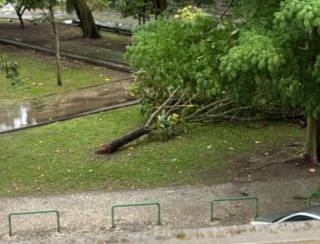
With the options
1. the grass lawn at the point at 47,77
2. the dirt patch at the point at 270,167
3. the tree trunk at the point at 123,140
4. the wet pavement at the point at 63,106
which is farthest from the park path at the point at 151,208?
the grass lawn at the point at 47,77

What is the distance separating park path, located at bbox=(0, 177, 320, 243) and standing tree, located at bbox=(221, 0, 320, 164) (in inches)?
72.4

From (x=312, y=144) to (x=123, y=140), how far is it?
13.3ft

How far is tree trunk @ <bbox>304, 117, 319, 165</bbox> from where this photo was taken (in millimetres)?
12375

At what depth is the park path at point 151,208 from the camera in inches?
396

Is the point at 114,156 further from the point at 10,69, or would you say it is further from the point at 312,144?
the point at 312,144

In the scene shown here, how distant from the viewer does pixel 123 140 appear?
13930 mm

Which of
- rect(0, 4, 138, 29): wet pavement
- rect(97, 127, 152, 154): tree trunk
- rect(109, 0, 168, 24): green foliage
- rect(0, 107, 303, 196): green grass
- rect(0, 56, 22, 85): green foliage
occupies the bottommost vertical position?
rect(0, 107, 303, 196): green grass

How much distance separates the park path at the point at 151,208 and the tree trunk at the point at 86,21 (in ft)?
60.3

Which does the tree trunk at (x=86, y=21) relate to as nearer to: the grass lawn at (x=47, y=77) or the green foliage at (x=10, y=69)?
the grass lawn at (x=47, y=77)

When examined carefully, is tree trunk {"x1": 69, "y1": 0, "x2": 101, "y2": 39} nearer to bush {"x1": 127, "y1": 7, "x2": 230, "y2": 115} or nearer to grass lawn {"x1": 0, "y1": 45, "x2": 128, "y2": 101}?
grass lawn {"x1": 0, "y1": 45, "x2": 128, "y2": 101}

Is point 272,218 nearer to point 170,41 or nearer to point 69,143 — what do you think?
point 170,41

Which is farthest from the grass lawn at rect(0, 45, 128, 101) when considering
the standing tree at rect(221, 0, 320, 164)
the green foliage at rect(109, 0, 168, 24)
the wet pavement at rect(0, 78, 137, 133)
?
the standing tree at rect(221, 0, 320, 164)

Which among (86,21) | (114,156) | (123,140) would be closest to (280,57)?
(114,156)

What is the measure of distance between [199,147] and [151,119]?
60.5 inches
